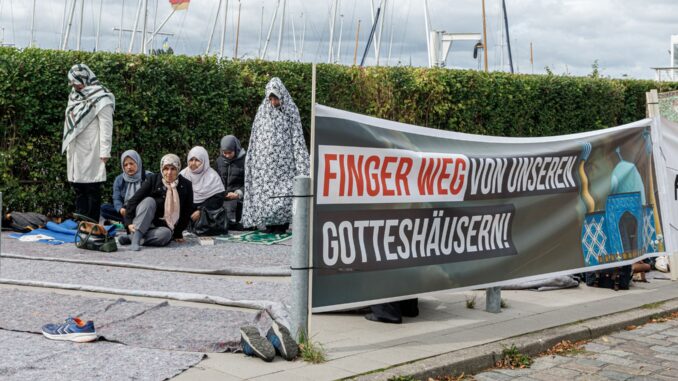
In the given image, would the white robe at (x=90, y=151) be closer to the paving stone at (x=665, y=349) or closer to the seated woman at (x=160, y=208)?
the seated woman at (x=160, y=208)

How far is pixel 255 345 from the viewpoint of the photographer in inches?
223

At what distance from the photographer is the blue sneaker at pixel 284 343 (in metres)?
5.68

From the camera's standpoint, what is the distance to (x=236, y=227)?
513 inches

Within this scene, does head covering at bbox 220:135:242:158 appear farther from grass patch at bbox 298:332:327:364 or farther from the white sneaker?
grass patch at bbox 298:332:327:364

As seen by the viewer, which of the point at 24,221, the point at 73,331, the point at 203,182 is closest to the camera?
the point at 73,331

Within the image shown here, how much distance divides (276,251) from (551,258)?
4.05 metres

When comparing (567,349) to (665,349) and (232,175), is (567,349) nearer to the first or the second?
(665,349)

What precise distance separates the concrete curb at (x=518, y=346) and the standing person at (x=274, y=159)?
5.53 meters

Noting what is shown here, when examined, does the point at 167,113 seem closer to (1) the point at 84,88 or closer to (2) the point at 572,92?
(1) the point at 84,88

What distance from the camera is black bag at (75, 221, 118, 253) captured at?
10383mm

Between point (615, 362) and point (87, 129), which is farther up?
point (87, 129)

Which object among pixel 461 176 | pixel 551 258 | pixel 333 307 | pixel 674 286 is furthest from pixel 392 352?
pixel 674 286

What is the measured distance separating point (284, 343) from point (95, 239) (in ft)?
17.8

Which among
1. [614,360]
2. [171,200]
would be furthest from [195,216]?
[614,360]
